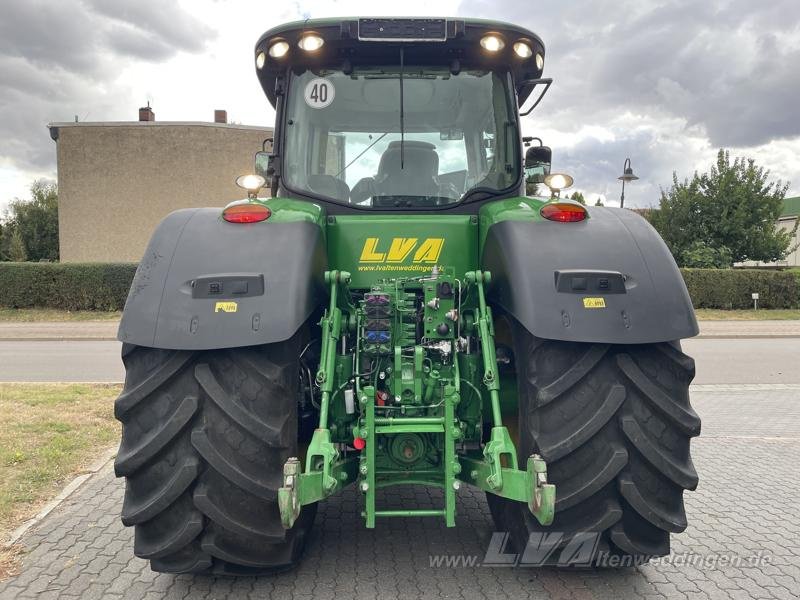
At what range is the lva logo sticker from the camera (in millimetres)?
3531

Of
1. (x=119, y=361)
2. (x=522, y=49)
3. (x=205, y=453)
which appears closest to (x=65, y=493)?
(x=205, y=453)

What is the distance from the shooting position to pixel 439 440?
296 cm

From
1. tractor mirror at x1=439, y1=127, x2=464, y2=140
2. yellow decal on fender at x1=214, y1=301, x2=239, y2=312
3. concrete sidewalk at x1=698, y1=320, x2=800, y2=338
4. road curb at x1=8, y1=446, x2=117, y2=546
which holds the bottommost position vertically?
concrete sidewalk at x1=698, y1=320, x2=800, y2=338

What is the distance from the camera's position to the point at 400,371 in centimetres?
303

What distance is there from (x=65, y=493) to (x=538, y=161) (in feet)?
13.2

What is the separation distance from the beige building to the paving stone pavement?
2434 cm

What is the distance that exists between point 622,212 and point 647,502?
1.48 m

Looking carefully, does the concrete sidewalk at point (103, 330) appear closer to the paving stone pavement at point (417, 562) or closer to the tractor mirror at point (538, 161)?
the paving stone pavement at point (417, 562)

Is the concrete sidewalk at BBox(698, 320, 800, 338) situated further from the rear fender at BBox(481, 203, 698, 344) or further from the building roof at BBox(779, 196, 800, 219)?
the building roof at BBox(779, 196, 800, 219)

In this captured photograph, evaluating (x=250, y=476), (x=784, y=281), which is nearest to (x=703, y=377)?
(x=250, y=476)

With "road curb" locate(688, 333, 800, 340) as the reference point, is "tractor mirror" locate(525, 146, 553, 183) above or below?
above

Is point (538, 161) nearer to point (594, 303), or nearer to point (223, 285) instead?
point (594, 303)

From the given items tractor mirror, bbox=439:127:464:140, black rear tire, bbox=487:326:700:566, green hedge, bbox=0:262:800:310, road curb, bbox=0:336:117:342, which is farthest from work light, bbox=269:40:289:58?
green hedge, bbox=0:262:800:310

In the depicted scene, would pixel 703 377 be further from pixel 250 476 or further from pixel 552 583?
pixel 250 476
